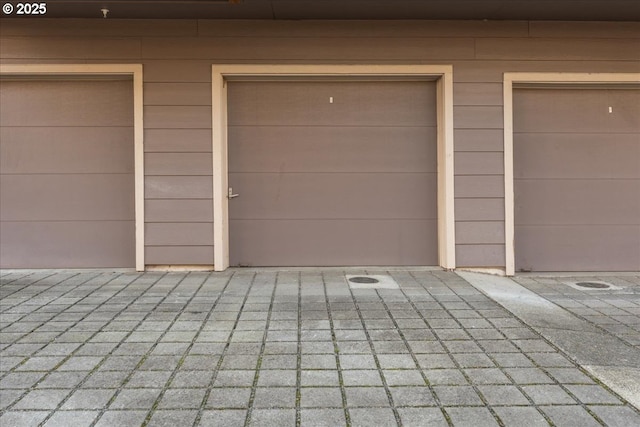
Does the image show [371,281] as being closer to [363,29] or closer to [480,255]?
[480,255]

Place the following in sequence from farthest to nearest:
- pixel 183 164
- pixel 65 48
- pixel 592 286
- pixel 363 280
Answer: pixel 183 164 < pixel 65 48 < pixel 363 280 < pixel 592 286

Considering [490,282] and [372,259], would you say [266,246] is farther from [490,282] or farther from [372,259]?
[490,282]

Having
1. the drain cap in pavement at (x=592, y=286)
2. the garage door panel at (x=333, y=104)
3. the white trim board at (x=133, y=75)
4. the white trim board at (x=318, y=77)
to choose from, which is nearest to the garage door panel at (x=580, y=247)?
the drain cap in pavement at (x=592, y=286)

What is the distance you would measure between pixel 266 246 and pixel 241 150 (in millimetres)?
1259

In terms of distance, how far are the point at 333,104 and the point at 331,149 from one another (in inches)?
22.4

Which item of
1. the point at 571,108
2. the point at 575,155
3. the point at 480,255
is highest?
the point at 571,108

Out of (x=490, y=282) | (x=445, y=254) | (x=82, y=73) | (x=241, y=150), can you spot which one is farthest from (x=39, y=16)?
(x=490, y=282)

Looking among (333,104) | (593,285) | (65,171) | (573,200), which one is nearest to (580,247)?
(573,200)

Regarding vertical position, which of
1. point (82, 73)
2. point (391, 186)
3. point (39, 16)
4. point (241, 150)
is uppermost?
point (39, 16)

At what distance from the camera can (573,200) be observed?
19.4 ft

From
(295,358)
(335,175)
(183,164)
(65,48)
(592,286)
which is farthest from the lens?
(335,175)

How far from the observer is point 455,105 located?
18.7ft

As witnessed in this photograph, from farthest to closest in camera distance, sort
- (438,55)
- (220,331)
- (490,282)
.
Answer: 1. (438,55)
2. (490,282)
3. (220,331)

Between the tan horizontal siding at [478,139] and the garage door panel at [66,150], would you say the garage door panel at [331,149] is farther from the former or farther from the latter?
the garage door panel at [66,150]
